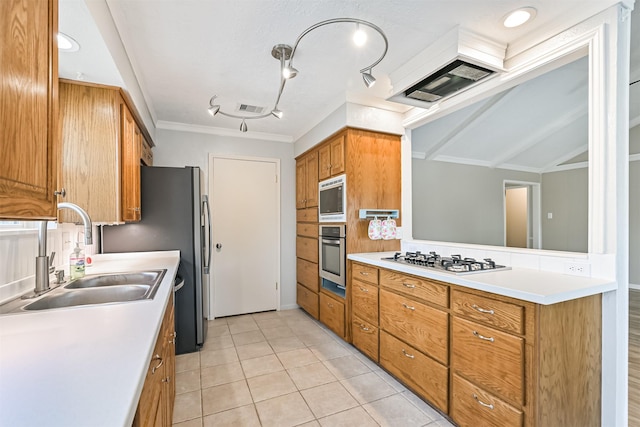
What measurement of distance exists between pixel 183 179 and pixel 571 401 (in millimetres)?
3136

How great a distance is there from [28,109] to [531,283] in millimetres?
2128

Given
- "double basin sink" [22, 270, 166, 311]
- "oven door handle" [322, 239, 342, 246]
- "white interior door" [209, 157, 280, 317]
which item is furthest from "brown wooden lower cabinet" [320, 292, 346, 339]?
"double basin sink" [22, 270, 166, 311]

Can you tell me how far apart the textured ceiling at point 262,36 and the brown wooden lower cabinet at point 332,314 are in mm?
2078

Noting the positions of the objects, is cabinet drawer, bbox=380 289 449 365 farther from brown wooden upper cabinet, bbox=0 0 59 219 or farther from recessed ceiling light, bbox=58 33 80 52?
recessed ceiling light, bbox=58 33 80 52

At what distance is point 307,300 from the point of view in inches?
152

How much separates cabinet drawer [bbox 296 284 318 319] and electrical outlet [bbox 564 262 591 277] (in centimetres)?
241

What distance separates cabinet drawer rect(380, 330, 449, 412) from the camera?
1.88m

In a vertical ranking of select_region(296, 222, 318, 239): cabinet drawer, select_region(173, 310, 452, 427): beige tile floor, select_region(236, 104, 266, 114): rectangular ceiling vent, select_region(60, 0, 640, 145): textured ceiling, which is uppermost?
select_region(60, 0, 640, 145): textured ceiling

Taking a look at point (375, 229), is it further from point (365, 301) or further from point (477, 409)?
point (477, 409)

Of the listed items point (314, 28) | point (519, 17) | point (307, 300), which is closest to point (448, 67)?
point (519, 17)

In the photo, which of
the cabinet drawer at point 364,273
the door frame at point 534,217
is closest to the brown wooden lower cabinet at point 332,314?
the cabinet drawer at point 364,273

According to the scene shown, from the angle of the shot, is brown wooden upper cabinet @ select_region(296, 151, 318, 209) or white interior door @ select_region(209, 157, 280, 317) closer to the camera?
brown wooden upper cabinet @ select_region(296, 151, 318, 209)

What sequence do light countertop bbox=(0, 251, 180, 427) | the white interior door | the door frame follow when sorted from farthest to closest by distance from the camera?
the door frame, the white interior door, light countertop bbox=(0, 251, 180, 427)

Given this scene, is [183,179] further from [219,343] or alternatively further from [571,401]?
[571,401]
